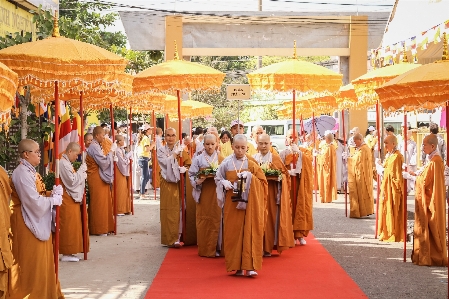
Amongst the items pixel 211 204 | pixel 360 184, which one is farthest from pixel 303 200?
pixel 360 184

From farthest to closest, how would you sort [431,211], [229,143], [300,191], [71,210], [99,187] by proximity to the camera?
[229,143] < [99,187] < [300,191] < [71,210] < [431,211]

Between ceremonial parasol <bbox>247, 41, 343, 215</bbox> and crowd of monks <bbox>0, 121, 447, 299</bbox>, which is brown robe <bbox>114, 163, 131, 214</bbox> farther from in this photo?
ceremonial parasol <bbox>247, 41, 343, 215</bbox>

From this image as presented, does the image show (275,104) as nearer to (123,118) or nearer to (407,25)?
(123,118)

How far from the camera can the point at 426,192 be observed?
10.2m

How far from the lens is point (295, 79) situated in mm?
12156

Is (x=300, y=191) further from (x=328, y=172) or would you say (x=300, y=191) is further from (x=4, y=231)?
(x=328, y=172)

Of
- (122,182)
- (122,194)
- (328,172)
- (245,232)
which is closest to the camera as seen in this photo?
(245,232)

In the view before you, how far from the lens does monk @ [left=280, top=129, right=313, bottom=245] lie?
12.3 m

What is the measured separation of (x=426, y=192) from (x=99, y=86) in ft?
15.0

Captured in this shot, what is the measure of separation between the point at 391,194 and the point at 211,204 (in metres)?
3.04

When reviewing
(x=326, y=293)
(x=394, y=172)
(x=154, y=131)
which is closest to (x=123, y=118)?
(x=154, y=131)

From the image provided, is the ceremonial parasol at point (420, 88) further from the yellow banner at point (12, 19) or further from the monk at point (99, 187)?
the yellow banner at point (12, 19)

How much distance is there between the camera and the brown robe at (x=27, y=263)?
24.7ft

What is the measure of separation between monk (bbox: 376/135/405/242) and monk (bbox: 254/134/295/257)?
1853 mm
